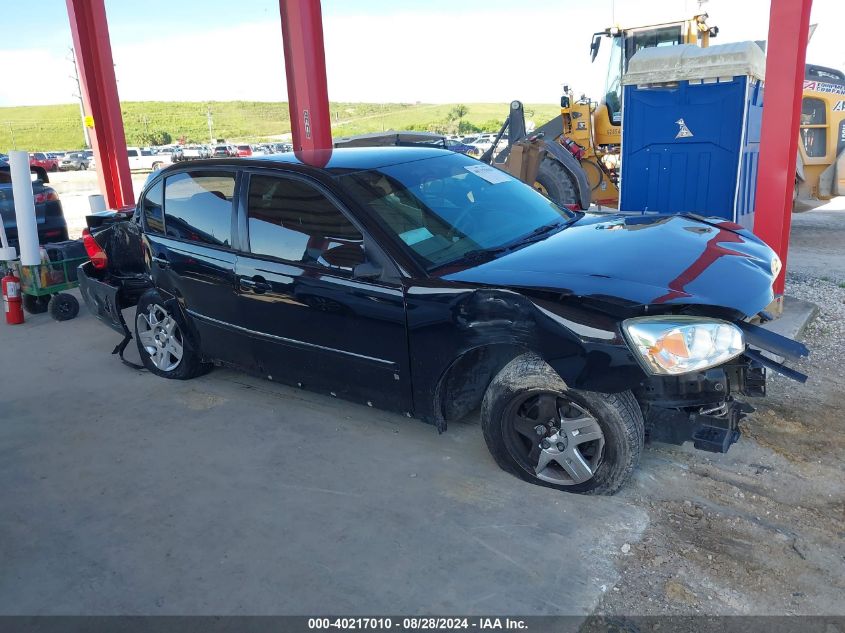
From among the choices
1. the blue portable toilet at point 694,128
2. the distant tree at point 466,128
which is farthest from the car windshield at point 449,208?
the distant tree at point 466,128

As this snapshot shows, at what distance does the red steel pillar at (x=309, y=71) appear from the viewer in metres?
6.91

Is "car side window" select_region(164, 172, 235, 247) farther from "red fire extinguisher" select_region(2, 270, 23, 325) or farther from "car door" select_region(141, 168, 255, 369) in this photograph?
"red fire extinguisher" select_region(2, 270, 23, 325)

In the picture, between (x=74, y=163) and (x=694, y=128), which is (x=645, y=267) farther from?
(x=74, y=163)

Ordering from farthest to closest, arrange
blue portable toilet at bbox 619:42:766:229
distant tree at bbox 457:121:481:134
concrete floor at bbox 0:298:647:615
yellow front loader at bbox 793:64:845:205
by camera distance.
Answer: distant tree at bbox 457:121:481:134 < yellow front loader at bbox 793:64:845:205 < blue portable toilet at bbox 619:42:766:229 < concrete floor at bbox 0:298:647:615

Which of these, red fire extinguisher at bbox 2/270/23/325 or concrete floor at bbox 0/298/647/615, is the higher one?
red fire extinguisher at bbox 2/270/23/325

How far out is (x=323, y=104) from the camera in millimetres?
7430

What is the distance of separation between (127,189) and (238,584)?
901 centimetres

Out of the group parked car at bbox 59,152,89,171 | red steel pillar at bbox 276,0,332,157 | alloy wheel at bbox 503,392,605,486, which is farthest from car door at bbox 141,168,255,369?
parked car at bbox 59,152,89,171

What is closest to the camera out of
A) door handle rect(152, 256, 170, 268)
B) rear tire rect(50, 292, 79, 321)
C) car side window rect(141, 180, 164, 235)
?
door handle rect(152, 256, 170, 268)

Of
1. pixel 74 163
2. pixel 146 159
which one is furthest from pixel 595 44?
pixel 74 163

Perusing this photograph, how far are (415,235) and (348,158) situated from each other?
933mm

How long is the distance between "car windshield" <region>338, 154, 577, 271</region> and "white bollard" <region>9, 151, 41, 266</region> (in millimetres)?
4576

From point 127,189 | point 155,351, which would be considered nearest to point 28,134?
point 127,189

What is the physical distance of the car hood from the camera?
113 inches
